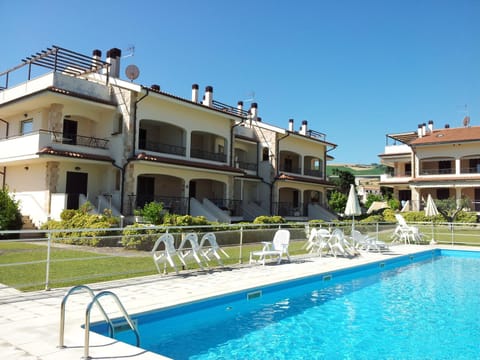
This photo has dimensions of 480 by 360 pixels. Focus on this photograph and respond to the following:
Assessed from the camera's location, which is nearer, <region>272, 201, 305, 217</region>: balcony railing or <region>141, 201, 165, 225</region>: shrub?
<region>141, 201, 165, 225</region>: shrub

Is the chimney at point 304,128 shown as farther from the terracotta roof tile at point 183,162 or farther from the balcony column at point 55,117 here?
the balcony column at point 55,117

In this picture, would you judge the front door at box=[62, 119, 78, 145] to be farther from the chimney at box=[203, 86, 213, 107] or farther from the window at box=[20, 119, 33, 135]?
the chimney at box=[203, 86, 213, 107]

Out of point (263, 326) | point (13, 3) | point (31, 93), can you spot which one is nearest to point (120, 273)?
point (263, 326)

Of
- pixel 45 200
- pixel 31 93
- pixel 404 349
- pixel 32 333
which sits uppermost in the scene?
pixel 31 93

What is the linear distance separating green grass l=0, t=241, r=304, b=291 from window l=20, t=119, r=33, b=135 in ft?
33.1

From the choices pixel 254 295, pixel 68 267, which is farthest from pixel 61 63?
pixel 254 295

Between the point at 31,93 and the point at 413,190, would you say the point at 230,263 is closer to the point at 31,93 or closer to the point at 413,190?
the point at 31,93

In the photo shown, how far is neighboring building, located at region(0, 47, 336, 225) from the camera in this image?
1980cm

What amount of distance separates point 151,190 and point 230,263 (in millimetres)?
13889

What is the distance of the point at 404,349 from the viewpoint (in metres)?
6.04

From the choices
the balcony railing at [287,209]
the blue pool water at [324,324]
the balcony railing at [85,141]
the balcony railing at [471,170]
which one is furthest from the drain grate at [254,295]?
the balcony railing at [471,170]

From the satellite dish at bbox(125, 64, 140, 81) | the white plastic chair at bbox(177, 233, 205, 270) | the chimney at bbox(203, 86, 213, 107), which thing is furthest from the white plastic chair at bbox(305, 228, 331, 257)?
the chimney at bbox(203, 86, 213, 107)

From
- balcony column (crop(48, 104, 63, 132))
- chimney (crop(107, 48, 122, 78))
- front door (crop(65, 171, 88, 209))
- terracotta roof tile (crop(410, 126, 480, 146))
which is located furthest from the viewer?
terracotta roof tile (crop(410, 126, 480, 146))

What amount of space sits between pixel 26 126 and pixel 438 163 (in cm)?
3917
